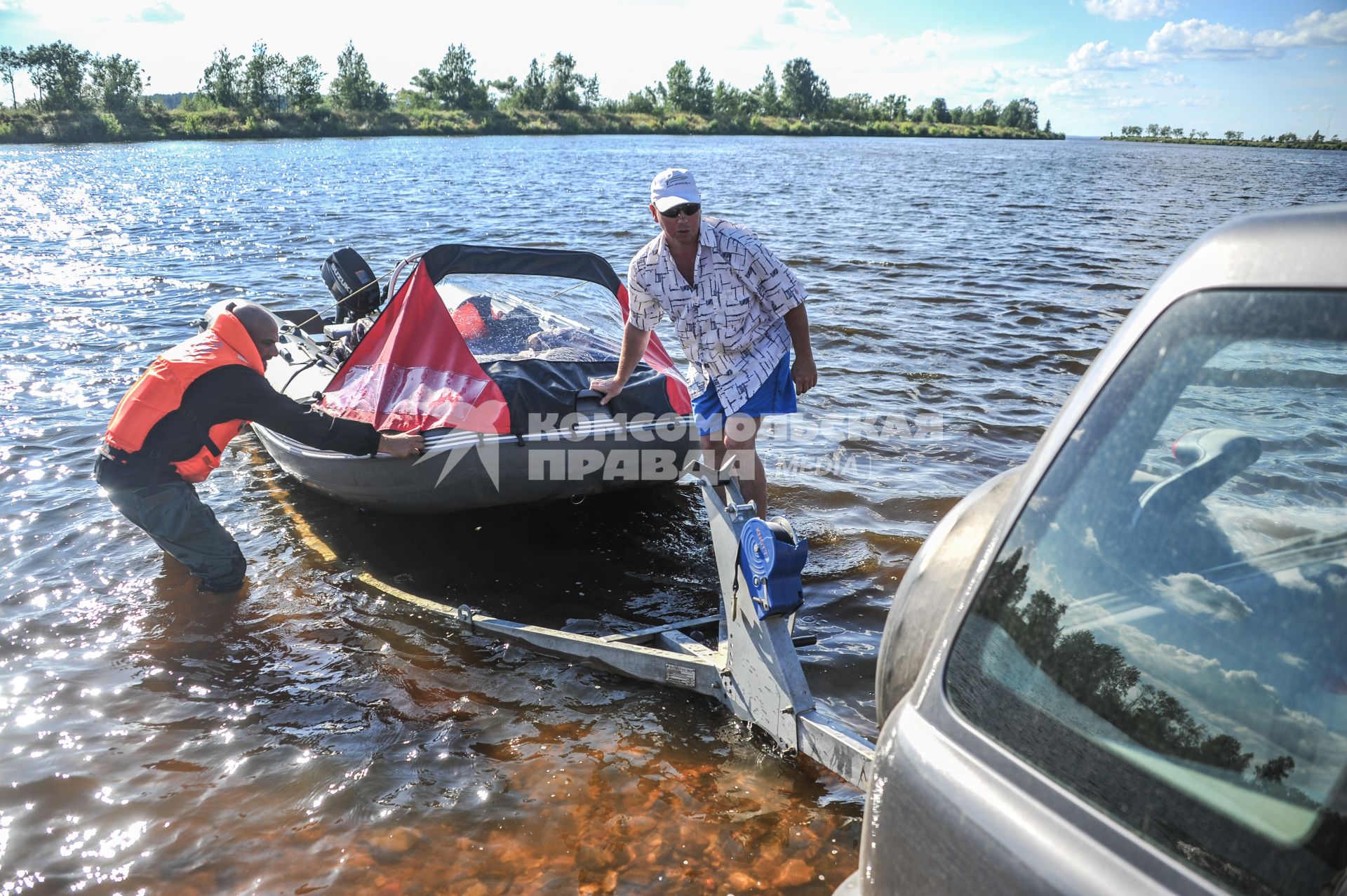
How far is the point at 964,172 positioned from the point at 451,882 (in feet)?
152

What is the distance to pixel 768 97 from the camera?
415ft

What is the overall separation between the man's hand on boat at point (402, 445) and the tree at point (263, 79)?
98319 millimetres

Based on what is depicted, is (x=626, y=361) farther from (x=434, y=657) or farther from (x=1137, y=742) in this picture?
(x=1137, y=742)

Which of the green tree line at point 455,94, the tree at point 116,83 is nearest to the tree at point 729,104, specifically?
the green tree line at point 455,94

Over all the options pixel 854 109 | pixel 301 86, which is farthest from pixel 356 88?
pixel 854 109

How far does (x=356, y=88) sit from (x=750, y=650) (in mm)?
110241

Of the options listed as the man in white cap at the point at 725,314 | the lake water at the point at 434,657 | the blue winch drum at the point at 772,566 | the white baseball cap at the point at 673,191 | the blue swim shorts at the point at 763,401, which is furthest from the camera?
the blue swim shorts at the point at 763,401

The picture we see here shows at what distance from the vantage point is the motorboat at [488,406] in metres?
5.12

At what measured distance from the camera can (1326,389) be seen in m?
1.28

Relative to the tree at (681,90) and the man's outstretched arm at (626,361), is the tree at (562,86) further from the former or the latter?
the man's outstretched arm at (626,361)

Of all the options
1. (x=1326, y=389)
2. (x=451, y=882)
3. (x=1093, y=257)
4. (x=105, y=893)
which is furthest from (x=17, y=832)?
(x=1093, y=257)

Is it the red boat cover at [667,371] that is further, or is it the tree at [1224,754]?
the red boat cover at [667,371]

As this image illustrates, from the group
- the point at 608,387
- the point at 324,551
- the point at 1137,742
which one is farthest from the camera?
the point at 324,551

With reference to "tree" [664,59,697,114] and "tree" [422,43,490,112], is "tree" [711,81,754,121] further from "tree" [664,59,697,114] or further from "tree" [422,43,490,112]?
"tree" [422,43,490,112]
